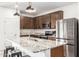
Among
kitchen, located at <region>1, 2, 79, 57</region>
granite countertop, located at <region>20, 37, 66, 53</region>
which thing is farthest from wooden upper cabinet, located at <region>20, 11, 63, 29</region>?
granite countertop, located at <region>20, 37, 66, 53</region>

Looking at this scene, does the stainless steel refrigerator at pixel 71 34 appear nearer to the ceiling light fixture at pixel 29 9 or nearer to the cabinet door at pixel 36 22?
the cabinet door at pixel 36 22

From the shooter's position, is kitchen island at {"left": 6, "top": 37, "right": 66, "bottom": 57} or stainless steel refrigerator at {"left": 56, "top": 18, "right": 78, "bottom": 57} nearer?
kitchen island at {"left": 6, "top": 37, "right": 66, "bottom": 57}

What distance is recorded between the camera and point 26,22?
1.01 metres

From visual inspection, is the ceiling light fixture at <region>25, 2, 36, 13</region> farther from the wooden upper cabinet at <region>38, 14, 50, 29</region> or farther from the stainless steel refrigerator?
the stainless steel refrigerator

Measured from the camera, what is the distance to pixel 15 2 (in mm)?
931

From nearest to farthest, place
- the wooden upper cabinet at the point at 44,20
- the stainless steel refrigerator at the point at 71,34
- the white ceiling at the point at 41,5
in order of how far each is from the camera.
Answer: the white ceiling at the point at 41,5
the wooden upper cabinet at the point at 44,20
the stainless steel refrigerator at the point at 71,34

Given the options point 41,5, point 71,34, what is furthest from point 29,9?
point 71,34

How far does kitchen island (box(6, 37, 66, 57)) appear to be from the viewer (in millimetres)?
948

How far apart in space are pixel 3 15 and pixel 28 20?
245 millimetres

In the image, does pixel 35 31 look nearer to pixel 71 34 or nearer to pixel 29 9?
pixel 29 9

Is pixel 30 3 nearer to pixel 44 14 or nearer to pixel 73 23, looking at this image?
pixel 44 14

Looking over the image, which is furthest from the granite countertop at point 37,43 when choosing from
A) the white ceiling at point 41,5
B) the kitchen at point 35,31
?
the white ceiling at point 41,5

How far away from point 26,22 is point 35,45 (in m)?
0.26

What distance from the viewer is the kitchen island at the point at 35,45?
0.95 meters
